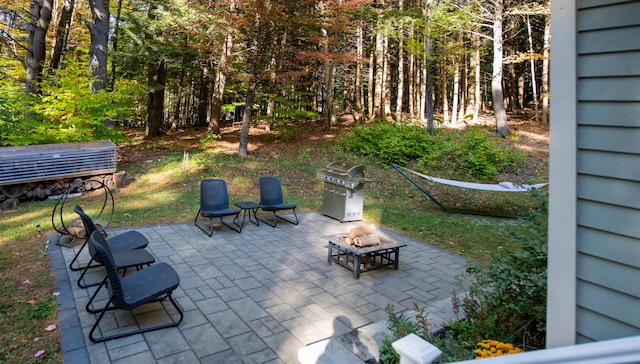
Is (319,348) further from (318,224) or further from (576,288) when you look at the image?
(318,224)

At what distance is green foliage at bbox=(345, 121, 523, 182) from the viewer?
10219 mm

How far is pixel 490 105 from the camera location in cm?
2588

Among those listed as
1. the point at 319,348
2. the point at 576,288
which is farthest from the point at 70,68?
the point at 576,288

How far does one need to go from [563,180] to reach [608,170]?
189 millimetres

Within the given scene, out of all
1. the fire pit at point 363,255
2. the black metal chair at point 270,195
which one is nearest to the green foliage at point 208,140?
the black metal chair at point 270,195

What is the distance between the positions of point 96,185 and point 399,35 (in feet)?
37.5

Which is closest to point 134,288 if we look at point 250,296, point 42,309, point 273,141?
point 42,309

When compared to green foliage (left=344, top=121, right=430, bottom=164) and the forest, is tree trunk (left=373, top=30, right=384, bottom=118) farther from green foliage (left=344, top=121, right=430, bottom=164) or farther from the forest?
green foliage (left=344, top=121, right=430, bottom=164)

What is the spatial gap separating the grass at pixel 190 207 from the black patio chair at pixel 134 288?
46 centimetres

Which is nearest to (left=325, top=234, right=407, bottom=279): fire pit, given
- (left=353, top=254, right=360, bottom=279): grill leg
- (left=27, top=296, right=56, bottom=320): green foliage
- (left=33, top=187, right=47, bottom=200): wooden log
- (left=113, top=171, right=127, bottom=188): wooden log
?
(left=353, top=254, right=360, bottom=279): grill leg

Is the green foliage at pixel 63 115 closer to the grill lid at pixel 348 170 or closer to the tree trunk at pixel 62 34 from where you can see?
the tree trunk at pixel 62 34

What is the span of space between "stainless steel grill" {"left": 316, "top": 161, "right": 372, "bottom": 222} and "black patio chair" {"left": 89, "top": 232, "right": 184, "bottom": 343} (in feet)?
12.4

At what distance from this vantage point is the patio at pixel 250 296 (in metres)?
2.76

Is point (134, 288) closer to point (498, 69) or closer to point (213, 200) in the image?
point (213, 200)
